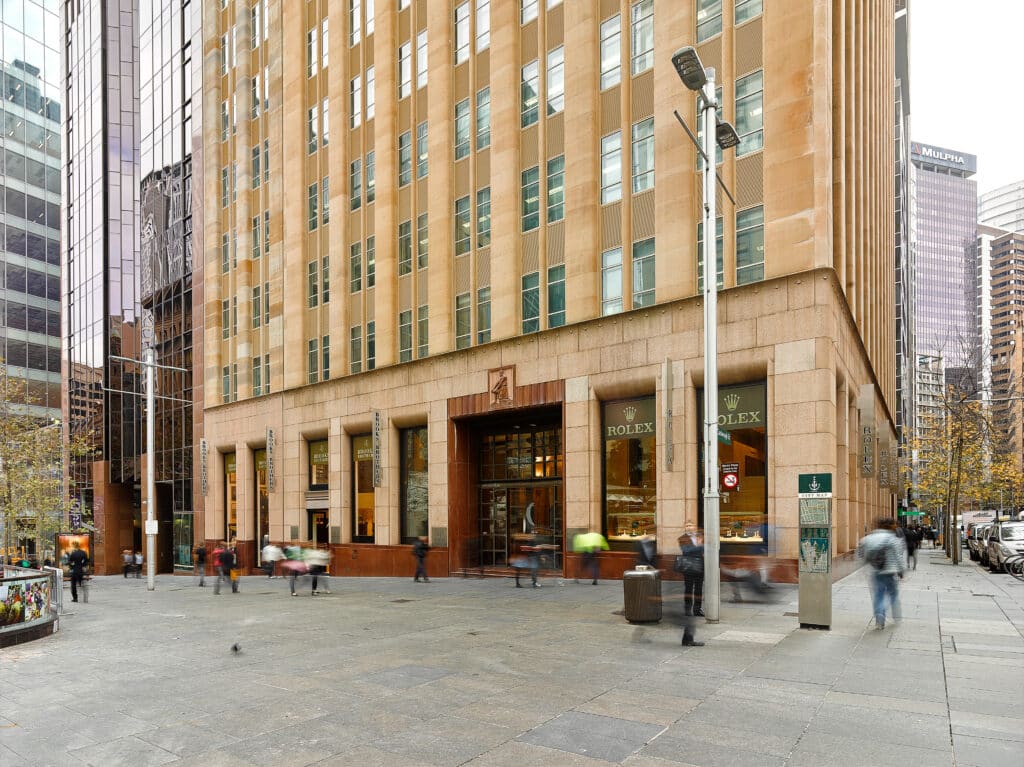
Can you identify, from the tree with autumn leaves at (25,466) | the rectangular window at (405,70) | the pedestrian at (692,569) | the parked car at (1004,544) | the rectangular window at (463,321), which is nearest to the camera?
the pedestrian at (692,569)

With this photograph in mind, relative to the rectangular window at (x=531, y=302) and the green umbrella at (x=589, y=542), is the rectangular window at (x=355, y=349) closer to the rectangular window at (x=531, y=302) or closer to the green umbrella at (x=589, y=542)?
the rectangular window at (x=531, y=302)

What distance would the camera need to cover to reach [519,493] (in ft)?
93.0

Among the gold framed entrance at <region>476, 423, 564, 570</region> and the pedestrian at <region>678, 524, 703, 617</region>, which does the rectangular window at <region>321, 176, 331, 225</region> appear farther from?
the pedestrian at <region>678, 524, 703, 617</region>

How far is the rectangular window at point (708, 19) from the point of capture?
2248 centimetres

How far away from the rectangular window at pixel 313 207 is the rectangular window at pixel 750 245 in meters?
22.2

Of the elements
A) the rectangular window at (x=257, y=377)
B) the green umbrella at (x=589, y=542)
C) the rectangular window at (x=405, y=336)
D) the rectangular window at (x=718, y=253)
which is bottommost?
the green umbrella at (x=589, y=542)

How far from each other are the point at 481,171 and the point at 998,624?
70.7 ft

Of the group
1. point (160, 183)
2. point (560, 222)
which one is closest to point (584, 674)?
point (560, 222)

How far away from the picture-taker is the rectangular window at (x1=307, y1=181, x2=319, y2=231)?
37219 millimetres

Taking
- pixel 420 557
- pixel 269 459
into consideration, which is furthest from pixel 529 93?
pixel 269 459

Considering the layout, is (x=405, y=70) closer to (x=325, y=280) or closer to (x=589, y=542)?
(x=325, y=280)

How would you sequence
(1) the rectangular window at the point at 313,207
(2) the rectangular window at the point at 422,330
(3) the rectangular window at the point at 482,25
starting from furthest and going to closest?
(1) the rectangular window at the point at 313,207 → (2) the rectangular window at the point at 422,330 → (3) the rectangular window at the point at 482,25

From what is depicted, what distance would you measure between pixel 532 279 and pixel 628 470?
24.6 ft

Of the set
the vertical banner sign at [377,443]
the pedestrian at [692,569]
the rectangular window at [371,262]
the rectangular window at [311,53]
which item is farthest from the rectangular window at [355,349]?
the pedestrian at [692,569]
